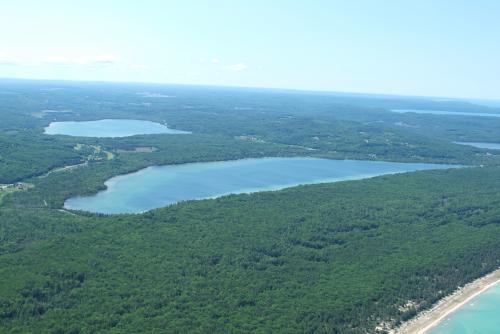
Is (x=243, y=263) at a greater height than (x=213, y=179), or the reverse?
(x=243, y=263)

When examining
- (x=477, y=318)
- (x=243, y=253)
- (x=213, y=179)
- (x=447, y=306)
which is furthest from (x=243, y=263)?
(x=213, y=179)

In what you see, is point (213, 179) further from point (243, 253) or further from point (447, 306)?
point (447, 306)

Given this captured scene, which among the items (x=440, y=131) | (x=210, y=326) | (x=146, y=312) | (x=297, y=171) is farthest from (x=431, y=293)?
(x=440, y=131)

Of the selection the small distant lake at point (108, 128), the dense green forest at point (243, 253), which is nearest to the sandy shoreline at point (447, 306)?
the dense green forest at point (243, 253)

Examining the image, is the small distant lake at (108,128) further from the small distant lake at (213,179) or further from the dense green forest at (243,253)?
the small distant lake at (213,179)

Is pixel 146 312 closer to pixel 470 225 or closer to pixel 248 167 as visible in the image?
pixel 470 225
